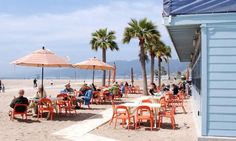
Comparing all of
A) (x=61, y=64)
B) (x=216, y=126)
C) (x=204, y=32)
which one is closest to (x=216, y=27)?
(x=204, y=32)

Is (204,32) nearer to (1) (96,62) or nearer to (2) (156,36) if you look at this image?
(1) (96,62)

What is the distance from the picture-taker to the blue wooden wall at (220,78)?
9.12 metres

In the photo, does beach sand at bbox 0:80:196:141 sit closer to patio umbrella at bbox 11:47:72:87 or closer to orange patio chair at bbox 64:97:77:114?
orange patio chair at bbox 64:97:77:114

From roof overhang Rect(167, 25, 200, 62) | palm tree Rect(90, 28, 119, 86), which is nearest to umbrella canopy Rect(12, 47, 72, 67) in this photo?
roof overhang Rect(167, 25, 200, 62)

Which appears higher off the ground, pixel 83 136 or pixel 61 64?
pixel 61 64

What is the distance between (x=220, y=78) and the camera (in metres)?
9.18

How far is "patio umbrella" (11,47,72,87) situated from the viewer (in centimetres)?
1418

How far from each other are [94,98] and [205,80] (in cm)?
1241

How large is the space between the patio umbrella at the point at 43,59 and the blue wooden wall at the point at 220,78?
6538 millimetres

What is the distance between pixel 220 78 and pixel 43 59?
23.0 feet

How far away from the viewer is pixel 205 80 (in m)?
9.19

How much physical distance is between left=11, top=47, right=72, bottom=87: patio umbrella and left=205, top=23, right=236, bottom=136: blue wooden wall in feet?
21.5

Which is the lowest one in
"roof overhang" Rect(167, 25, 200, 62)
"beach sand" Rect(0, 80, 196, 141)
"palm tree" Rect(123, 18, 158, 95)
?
"beach sand" Rect(0, 80, 196, 141)

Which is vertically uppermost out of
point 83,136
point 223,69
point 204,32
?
point 204,32
